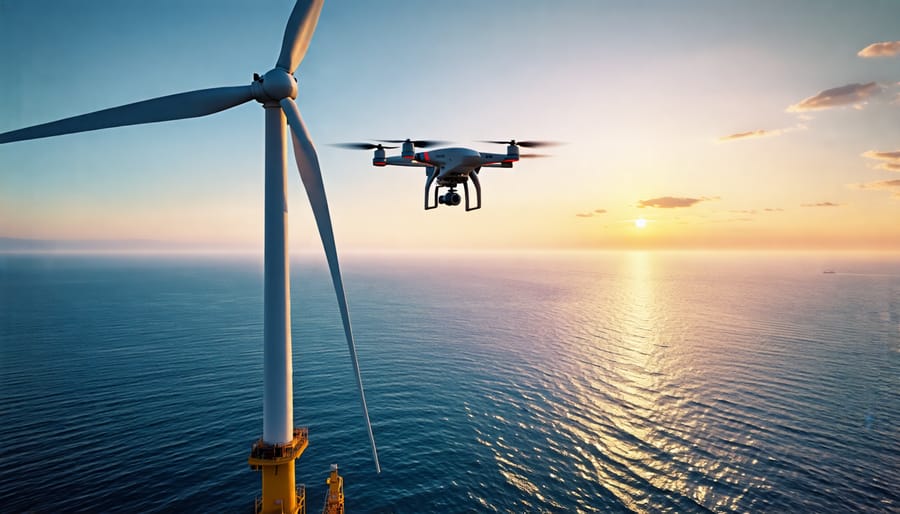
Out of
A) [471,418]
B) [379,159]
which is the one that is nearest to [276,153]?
[379,159]

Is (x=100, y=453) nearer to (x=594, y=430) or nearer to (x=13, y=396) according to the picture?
(x=13, y=396)

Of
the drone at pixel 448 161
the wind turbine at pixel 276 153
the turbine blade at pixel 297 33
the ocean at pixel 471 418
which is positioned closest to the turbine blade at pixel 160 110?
the wind turbine at pixel 276 153

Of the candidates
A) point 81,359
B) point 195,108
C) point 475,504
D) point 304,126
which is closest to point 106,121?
point 195,108

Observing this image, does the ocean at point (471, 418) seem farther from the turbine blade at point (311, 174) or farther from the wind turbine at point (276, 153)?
the turbine blade at point (311, 174)

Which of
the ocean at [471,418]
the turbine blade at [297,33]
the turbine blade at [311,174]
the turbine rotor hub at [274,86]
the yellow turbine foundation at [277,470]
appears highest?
the turbine blade at [297,33]

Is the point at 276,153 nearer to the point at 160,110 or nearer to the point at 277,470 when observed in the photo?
the point at 160,110
